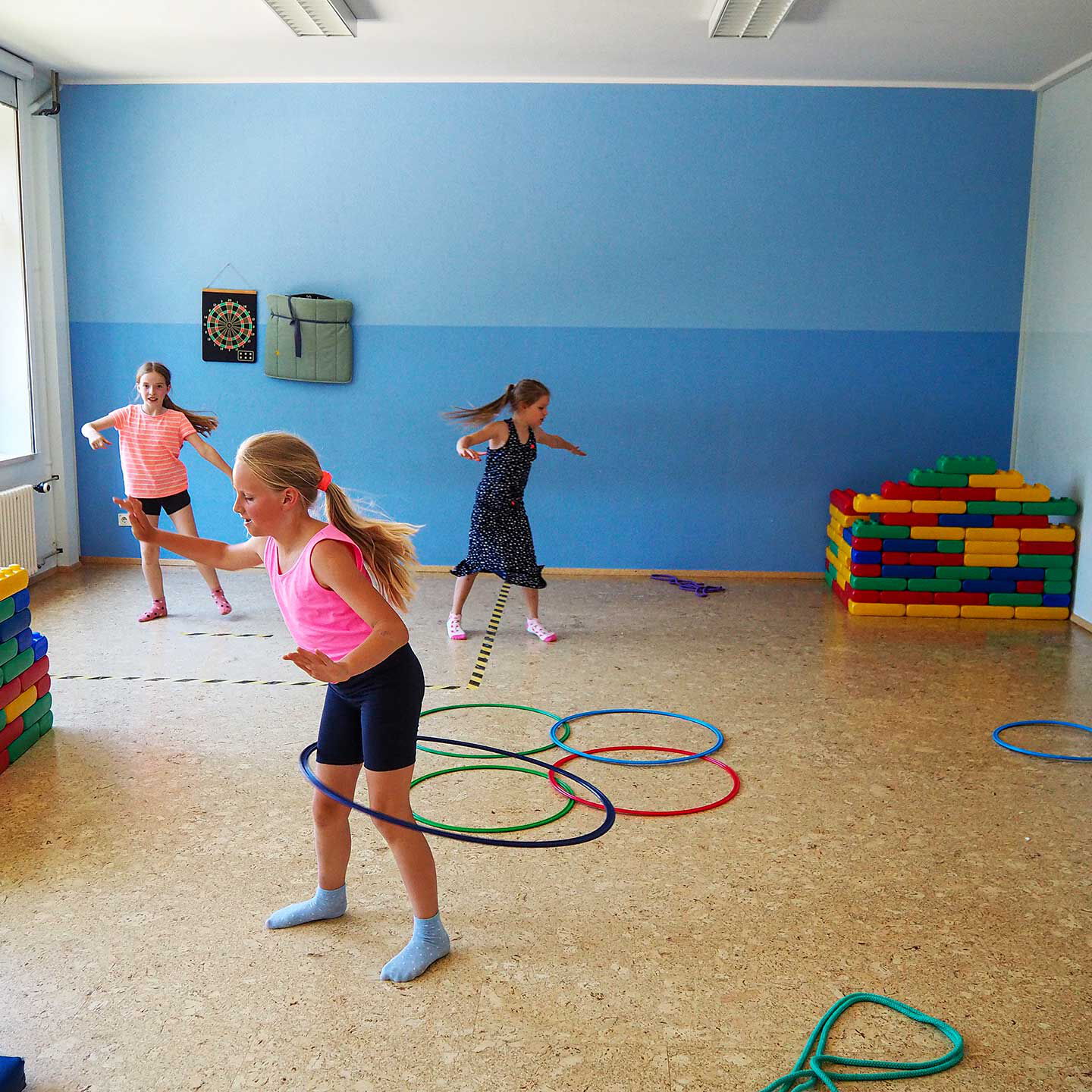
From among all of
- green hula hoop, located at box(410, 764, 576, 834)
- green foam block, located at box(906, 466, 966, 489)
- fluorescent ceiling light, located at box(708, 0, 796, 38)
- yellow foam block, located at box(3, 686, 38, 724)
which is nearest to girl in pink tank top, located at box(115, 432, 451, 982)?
green hula hoop, located at box(410, 764, 576, 834)

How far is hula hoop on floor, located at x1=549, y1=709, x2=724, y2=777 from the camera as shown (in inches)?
157

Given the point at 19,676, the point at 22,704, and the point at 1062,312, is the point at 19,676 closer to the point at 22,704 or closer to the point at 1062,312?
the point at 22,704

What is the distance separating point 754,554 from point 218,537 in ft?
11.5

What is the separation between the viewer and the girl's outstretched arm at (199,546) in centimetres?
263

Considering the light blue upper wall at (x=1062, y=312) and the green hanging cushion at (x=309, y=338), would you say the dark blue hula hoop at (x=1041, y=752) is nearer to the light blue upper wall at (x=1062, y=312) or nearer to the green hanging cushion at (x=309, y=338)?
A: the light blue upper wall at (x=1062, y=312)

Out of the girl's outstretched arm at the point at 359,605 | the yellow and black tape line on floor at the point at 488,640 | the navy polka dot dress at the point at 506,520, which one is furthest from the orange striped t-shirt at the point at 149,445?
the girl's outstretched arm at the point at 359,605

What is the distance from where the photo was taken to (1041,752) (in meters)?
4.16

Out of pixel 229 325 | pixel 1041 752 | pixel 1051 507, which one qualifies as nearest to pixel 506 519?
pixel 229 325

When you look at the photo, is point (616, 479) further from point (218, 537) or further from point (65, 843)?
point (65, 843)

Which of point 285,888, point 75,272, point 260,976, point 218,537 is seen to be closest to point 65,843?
point 285,888

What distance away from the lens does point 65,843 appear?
3289 millimetres

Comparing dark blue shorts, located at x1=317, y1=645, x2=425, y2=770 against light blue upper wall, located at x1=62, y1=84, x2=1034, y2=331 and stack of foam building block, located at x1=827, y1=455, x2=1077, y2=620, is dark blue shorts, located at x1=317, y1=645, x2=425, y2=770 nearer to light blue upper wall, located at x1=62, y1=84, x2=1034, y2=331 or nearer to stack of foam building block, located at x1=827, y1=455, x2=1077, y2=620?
stack of foam building block, located at x1=827, y1=455, x2=1077, y2=620

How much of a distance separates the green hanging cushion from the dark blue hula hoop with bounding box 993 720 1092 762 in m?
Answer: 4.38

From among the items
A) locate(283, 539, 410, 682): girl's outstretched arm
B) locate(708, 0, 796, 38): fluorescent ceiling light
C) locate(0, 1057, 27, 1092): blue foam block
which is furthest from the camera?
locate(708, 0, 796, 38): fluorescent ceiling light
